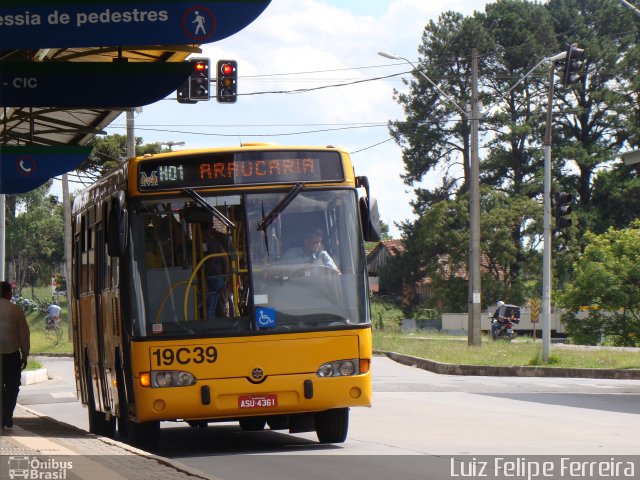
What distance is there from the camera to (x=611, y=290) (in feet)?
166

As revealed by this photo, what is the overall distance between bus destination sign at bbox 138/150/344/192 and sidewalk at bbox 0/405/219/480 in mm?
2702

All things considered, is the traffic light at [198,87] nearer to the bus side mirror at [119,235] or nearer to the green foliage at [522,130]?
the bus side mirror at [119,235]

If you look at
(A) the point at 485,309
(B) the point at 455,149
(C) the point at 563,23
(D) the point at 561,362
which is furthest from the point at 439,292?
(D) the point at 561,362

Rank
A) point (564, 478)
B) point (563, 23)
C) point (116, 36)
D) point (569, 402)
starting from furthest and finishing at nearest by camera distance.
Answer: point (563, 23), point (569, 402), point (564, 478), point (116, 36)

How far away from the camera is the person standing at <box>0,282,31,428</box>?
15461 millimetres

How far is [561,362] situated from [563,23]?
48407 millimetres

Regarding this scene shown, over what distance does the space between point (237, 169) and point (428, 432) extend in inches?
168

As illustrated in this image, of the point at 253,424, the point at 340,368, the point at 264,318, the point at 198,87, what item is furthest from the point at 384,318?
the point at 264,318

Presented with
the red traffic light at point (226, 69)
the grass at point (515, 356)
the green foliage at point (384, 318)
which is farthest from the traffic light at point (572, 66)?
the green foliage at point (384, 318)

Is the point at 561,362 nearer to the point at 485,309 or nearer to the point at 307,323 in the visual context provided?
the point at 307,323

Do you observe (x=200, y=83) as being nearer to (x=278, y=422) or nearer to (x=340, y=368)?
(x=278, y=422)

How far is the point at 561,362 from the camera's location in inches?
1298

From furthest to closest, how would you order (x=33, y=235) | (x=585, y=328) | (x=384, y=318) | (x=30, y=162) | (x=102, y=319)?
(x=33, y=235), (x=384, y=318), (x=585, y=328), (x=30, y=162), (x=102, y=319)

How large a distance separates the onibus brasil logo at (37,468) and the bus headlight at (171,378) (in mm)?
Answer: 2366
